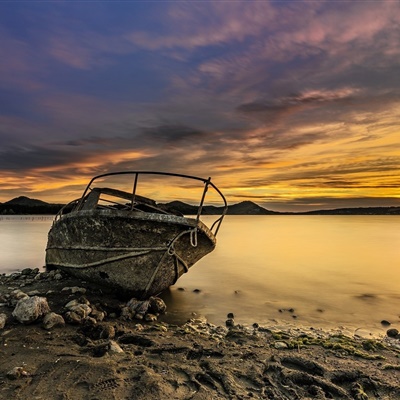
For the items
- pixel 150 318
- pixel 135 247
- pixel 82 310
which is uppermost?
pixel 135 247

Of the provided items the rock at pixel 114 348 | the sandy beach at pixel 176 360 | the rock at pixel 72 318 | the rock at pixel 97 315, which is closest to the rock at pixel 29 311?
the sandy beach at pixel 176 360

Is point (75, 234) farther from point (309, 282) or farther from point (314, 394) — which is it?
point (309, 282)

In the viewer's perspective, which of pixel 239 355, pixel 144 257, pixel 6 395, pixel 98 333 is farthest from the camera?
pixel 144 257

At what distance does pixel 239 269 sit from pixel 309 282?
3324 mm

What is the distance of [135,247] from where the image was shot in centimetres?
725

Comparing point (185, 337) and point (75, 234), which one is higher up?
point (75, 234)

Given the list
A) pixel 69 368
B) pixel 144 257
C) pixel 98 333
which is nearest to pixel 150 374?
pixel 69 368

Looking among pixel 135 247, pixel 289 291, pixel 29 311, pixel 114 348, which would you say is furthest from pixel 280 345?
pixel 289 291

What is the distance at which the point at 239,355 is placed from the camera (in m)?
4.64

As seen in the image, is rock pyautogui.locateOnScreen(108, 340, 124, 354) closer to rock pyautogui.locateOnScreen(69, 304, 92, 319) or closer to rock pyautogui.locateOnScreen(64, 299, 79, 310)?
rock pyautogui.locateOnScreen(69, 304, 92, 319)

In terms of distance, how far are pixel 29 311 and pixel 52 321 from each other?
0.39 metres

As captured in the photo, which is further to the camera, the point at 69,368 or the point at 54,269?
the point at 54,269

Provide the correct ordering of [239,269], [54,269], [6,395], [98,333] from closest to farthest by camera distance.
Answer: [6,395], [98,333], [54,269], [239,269]

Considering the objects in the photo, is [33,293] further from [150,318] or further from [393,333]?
[393,333]
